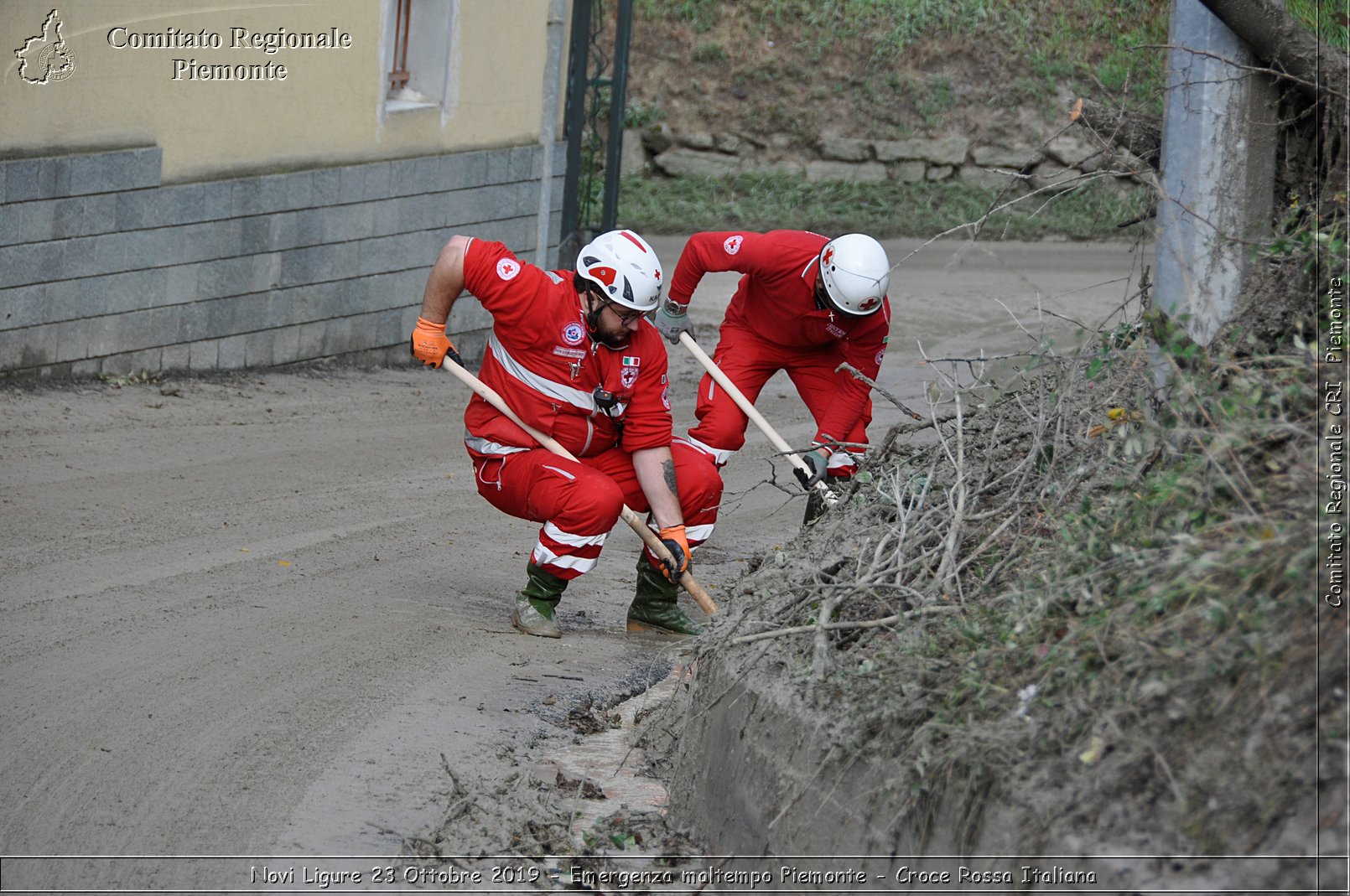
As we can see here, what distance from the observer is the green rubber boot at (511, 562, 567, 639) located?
234 inches

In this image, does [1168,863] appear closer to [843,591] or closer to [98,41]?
[843,591]

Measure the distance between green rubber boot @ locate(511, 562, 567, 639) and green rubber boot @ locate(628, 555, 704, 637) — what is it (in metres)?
0.40

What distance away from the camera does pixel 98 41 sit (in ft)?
27.4

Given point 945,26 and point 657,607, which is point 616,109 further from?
point 945,26

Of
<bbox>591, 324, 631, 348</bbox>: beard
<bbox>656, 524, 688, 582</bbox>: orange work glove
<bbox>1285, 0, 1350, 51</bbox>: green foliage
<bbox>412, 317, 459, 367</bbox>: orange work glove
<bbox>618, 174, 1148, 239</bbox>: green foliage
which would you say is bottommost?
<bbox>656, 524, 688, 582</bbox>: orange work glove

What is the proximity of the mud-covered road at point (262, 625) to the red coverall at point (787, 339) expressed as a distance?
789 millimetres

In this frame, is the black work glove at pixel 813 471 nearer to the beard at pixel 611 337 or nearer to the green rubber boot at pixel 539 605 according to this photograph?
the beard at pixel 611 337

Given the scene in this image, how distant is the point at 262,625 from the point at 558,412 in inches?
56.3

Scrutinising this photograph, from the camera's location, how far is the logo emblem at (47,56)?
799 cm

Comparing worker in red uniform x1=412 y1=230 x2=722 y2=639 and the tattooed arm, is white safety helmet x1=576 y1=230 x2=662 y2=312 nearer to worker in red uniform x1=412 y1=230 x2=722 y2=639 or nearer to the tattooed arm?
worker in red uniform x1=412 y1=230 x2=722 y2=639

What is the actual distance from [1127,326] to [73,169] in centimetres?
619

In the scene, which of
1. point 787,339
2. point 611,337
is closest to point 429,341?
point 611,337

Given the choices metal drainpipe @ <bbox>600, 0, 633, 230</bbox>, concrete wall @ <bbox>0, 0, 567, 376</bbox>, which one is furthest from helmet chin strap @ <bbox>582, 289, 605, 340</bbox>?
metal drainpipe @ <bbox>600, 0, 633, 230</bbox>

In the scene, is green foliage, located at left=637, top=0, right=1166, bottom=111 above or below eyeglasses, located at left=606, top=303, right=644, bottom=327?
above
